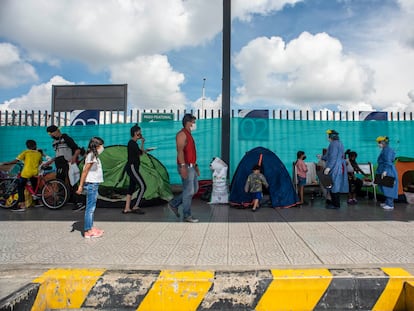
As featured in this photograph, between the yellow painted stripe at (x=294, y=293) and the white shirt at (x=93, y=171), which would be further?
the white shirt at (x=93, y=171)

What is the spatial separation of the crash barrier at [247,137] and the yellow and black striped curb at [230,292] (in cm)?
626

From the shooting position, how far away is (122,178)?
763cm

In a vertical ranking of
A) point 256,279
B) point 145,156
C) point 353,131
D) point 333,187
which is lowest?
point 256,279

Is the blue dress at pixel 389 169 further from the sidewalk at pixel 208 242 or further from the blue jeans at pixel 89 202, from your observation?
the blue jeans at pixel 89 202

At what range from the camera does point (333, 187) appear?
714cm

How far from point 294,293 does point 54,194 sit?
5.92 m

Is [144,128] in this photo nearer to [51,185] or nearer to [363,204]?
[51,185]

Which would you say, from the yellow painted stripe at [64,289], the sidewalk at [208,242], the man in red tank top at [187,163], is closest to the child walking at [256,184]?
the sidewalk at [208,242]

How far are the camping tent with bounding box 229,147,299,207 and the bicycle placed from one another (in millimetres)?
3924

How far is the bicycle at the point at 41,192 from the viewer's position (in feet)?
23.0

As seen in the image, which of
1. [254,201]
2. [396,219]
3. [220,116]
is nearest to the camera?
[396,219]

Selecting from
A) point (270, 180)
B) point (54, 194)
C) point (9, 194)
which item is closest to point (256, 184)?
point (270, 180)

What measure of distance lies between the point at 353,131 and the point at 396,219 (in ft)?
12.9

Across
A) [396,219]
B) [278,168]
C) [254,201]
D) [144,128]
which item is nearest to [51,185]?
[144,128]
